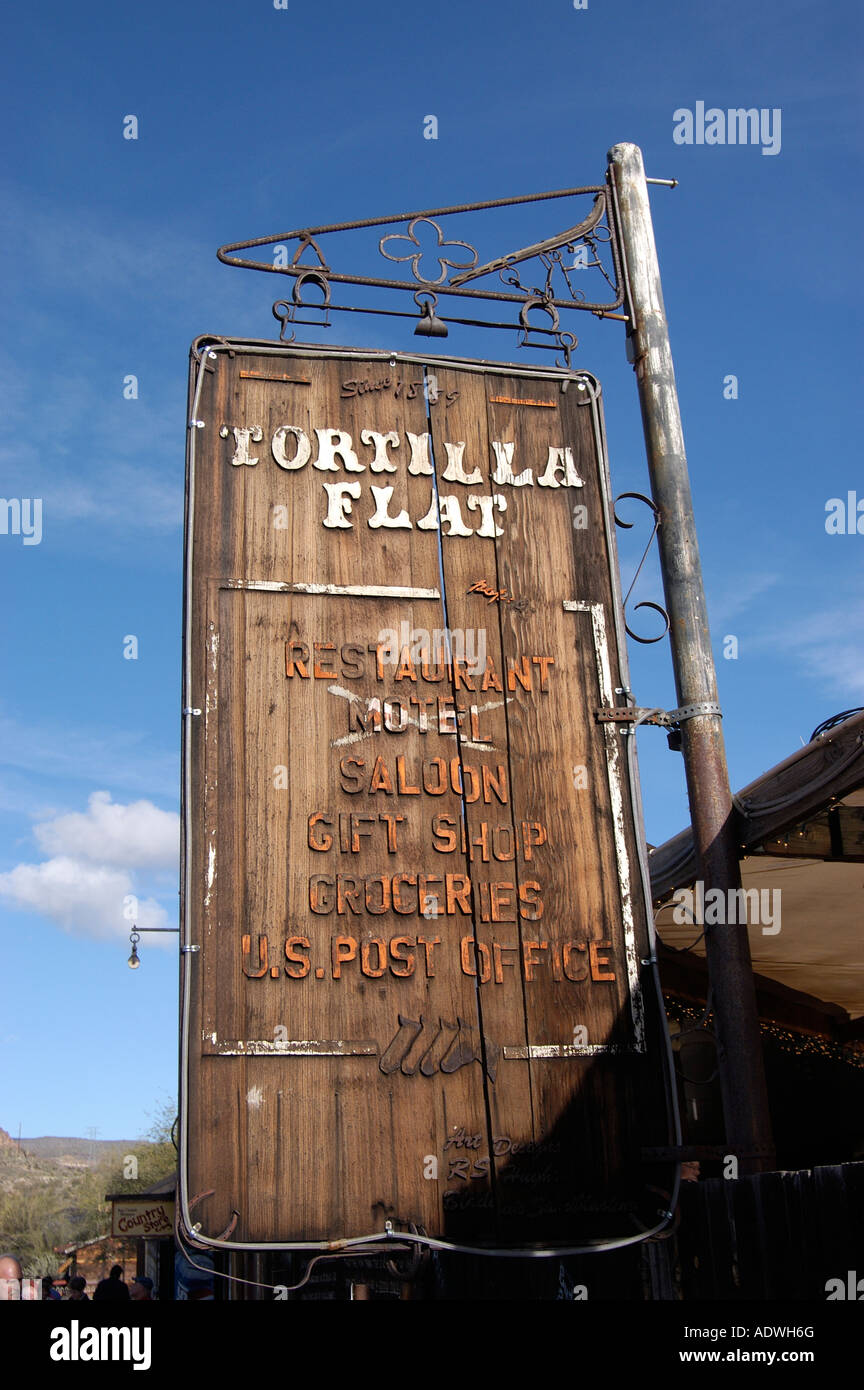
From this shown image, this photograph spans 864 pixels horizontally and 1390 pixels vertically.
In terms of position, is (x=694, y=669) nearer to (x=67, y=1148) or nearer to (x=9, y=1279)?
(x=9, y=1279)

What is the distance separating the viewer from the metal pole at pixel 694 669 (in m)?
6.62

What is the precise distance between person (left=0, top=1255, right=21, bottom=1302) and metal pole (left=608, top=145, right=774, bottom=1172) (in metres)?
4.45

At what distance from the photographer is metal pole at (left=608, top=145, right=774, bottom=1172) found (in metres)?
6.62

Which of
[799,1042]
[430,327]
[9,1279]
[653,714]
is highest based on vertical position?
[430,327]

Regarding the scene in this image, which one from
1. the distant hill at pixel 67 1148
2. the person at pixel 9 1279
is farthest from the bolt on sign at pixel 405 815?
the distant hill at pixel 67 1148

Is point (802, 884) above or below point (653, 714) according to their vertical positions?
below

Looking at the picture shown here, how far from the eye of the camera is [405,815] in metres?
6.45

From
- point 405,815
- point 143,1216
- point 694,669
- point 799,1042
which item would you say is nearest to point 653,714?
point 694,669

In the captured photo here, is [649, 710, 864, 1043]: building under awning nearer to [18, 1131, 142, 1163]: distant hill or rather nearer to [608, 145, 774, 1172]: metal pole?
[608, 145, 774, 1172]: metal pole

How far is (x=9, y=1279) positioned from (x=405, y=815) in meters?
4.06

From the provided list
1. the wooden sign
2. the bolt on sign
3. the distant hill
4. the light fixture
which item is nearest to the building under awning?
the bolt on sign

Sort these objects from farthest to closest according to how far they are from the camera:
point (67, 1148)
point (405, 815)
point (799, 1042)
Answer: point (67, 1148), point (799, 1042), point (405, 815)

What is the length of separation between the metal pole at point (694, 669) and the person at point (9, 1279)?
14.6 feet

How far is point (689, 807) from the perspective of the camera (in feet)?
23.5
